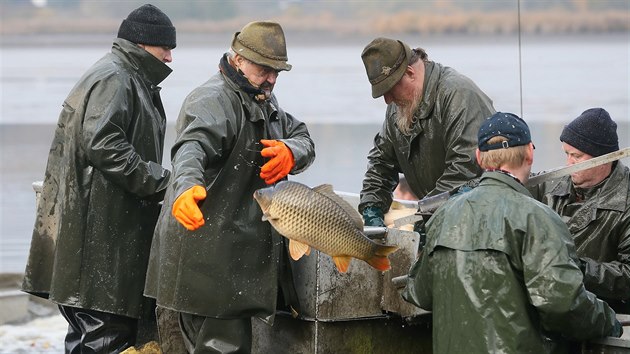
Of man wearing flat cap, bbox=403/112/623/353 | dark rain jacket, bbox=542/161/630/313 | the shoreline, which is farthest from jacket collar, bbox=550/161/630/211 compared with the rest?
the shoreline

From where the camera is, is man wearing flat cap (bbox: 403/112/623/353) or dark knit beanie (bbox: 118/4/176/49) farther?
dark knit beanie (bbox: 118/4/176/49)

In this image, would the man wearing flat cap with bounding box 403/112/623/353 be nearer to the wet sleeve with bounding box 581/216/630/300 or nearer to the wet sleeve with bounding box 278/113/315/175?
the wet sleeve with bounding box 581/216/630/300

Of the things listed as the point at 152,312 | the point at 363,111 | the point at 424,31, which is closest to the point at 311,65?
the point at 424,31

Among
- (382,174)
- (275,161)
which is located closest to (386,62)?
(382,174)

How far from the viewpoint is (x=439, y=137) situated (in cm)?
757

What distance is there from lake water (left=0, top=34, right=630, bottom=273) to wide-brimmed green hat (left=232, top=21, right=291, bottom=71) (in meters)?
6.74

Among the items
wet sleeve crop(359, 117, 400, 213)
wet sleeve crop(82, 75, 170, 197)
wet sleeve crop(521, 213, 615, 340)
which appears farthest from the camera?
wet sleeve crop(359, 117, 400, 213)

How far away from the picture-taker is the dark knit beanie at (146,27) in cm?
772

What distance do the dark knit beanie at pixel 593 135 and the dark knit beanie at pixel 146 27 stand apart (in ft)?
7.71

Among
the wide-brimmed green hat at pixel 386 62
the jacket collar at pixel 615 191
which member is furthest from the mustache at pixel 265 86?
the jacket collar at pixel 615 191

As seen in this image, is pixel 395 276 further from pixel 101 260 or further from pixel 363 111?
pixel 363 111

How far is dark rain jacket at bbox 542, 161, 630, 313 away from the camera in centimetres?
653

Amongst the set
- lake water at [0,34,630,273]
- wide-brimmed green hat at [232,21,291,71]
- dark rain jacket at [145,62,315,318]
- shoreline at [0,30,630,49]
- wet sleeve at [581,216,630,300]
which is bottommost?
shoreline at [0,30,630,49]

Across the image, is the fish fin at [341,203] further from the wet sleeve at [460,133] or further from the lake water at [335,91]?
the lake water at [335,91]
